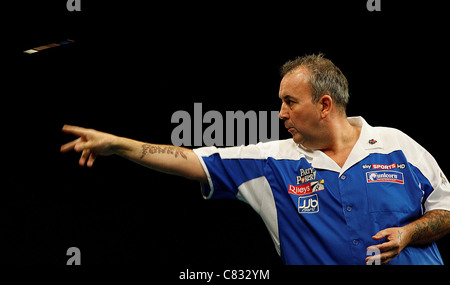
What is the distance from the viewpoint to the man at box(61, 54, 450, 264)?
2.05 m

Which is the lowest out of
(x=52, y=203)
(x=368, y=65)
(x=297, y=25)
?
(x=52, y=203)

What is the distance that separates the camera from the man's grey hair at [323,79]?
2324 mm

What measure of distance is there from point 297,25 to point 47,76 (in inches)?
71.3

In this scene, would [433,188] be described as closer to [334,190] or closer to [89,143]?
[334,190]

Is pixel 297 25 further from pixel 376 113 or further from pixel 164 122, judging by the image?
pixel 164 122

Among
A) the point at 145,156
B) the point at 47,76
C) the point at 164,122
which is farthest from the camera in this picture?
the point at 164,122

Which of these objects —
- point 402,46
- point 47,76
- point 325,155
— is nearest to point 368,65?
point 402,46

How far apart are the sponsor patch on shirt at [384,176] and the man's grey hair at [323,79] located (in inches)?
16.8

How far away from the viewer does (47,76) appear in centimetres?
292
